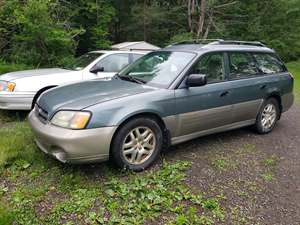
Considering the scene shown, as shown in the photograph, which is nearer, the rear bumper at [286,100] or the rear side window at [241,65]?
the rear side window at [241,65]

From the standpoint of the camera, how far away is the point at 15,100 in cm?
559

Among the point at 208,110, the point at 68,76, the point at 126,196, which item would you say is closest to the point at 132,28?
the point at 68,76

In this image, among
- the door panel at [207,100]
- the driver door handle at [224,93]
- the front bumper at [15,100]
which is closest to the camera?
the door panel at [207,100]

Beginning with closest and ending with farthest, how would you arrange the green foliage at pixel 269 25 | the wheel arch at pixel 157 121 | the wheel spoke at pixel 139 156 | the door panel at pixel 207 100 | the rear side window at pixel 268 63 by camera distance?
1. the wheel arch at pixel 157 121
2. the wheel spoke at pixel 139 156
3. the door panel at pixel 207 100
4. the rear side window at pixel 268 63
5. the green foliage at pixel 269 25

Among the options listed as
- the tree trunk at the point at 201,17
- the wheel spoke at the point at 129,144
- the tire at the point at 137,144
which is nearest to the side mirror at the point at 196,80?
the tire at the point at 137,144

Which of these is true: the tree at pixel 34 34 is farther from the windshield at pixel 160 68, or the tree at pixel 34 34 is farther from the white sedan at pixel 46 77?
the windshield at pixel 160 68

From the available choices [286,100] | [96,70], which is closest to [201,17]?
[96,70]

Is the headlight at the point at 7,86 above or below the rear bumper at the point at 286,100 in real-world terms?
above

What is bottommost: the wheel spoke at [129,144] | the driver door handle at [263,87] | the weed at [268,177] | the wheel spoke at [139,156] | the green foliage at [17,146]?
the weed at [268,177]

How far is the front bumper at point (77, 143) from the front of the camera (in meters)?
3.37

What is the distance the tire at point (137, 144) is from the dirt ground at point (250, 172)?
0.54 m

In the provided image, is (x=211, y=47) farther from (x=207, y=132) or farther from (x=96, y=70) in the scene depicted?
(x=96, y=70)

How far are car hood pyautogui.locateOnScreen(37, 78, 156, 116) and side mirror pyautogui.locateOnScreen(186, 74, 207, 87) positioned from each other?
53cm

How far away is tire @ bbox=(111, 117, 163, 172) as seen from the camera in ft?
12.0
